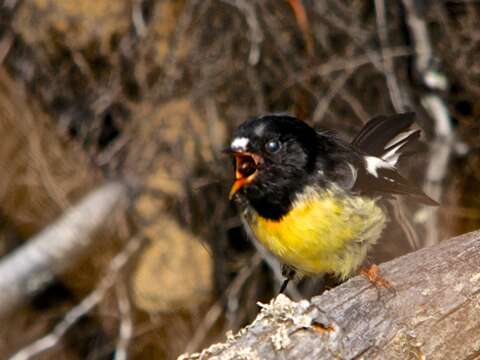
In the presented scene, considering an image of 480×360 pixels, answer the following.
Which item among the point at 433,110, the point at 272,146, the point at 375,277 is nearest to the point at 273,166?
the point at 272,146

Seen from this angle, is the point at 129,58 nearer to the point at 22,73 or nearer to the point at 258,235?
the point at 22,73

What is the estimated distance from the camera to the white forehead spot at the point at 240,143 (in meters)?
3.29

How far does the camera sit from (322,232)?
3379 millimetres

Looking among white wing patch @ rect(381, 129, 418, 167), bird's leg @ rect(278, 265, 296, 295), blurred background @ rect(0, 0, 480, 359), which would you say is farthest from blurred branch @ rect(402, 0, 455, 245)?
bird's leg @ rect(278, 265, 296, 295)

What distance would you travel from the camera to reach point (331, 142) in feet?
12.5

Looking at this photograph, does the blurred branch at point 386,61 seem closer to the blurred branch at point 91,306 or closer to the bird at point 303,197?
the blurred branch at point 91,306

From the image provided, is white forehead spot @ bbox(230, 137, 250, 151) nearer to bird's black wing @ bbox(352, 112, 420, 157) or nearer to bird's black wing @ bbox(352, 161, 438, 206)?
bird's black wing @ bbox(352, 161, 438, 206)

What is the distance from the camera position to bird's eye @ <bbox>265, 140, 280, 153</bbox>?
11.2 feet

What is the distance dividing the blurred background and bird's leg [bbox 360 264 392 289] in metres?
3.03

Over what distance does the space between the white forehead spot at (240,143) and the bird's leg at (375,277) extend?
67 centimetres

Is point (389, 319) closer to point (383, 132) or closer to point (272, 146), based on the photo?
point (272, 146)

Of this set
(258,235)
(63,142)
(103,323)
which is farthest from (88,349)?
(258,235)

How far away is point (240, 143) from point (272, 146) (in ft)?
0.57

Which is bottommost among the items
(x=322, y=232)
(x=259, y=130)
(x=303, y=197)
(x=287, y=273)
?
(x=287, y=273)
